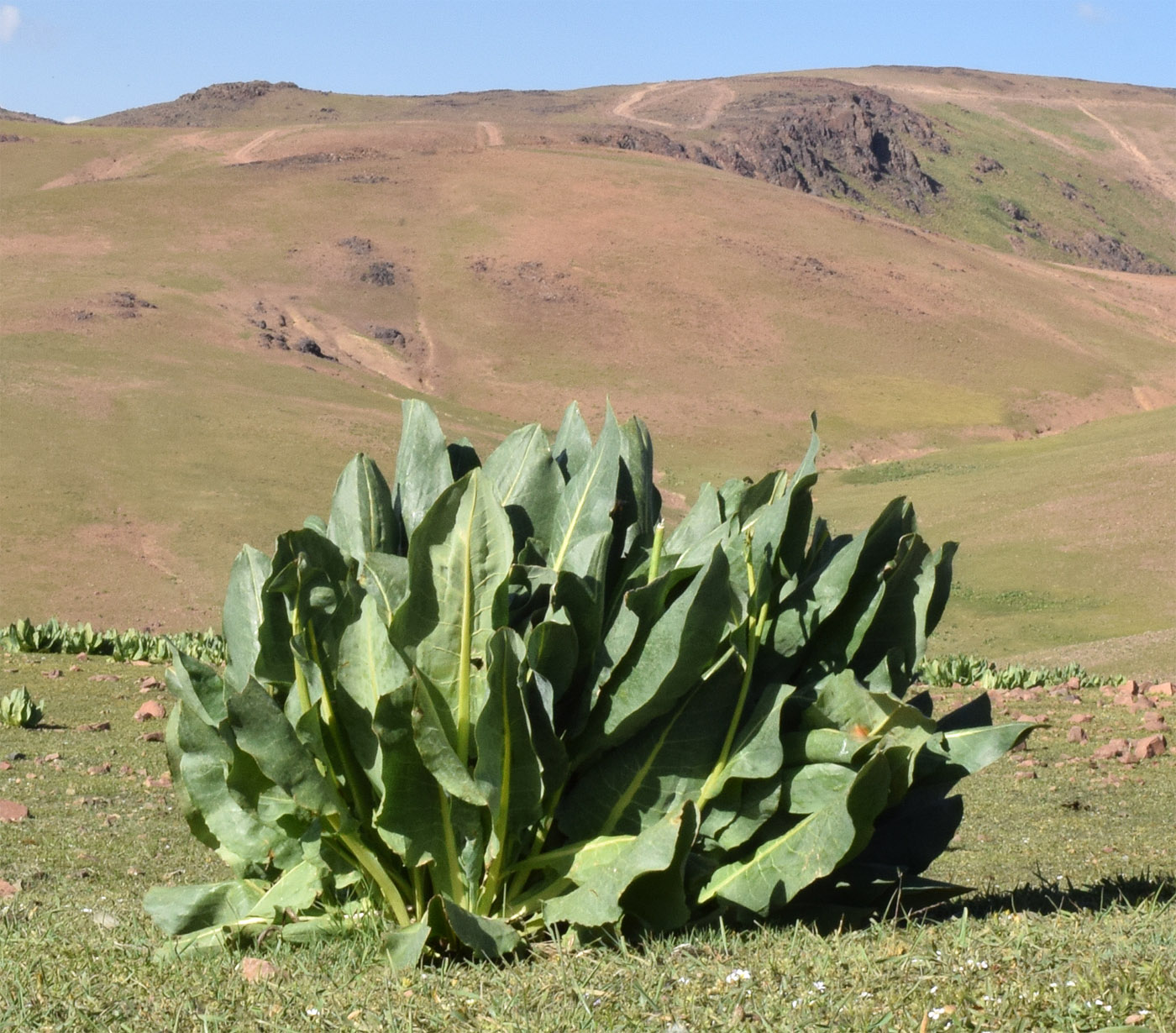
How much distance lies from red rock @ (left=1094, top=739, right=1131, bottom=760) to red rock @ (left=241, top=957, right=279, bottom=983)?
21.4 ft

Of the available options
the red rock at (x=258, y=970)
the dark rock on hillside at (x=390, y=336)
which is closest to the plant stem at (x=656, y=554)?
the red rock at (x=258, y=970)

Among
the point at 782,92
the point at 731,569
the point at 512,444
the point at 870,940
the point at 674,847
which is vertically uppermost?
the point at 782,92

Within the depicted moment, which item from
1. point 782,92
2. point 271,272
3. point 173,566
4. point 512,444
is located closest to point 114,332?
point 271,272

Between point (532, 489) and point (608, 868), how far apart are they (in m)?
0.97

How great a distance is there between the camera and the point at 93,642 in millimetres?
11375

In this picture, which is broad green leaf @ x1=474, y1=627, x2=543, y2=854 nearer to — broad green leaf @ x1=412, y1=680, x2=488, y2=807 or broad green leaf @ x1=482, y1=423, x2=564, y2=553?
broad green leaf @ x1=412, y1=680, x2=488, y2=807

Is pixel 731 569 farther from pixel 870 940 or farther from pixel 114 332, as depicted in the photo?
pixel 114 332

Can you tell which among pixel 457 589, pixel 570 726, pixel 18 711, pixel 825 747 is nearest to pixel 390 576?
pixel 457 589

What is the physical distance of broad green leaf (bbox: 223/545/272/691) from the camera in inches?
131

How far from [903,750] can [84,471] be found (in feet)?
76.1

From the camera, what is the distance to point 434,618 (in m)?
2.89

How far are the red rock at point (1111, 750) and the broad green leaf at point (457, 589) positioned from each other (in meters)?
6.32

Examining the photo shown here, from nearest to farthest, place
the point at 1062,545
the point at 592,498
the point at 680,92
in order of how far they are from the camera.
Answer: the point at 592,498
the point at 1062,545
the point at 680,92

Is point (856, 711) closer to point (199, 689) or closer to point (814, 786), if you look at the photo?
point (814, 786)
